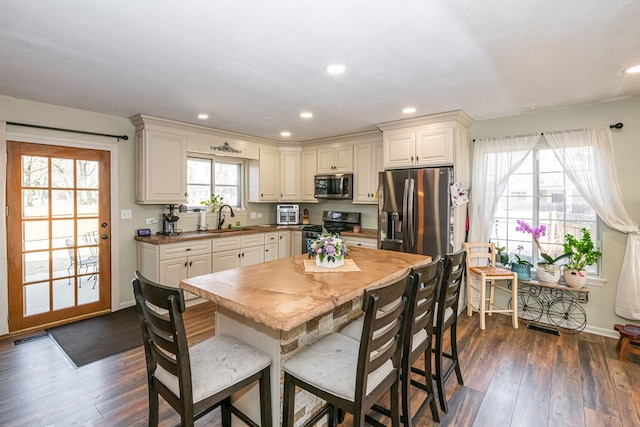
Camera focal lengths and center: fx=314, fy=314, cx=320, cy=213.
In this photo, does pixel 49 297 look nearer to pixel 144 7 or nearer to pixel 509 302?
pixel 144 7

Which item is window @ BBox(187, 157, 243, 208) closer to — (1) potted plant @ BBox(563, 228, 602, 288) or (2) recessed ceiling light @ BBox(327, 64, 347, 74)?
(2) recessed ceiling light @ BBox(327, 64, 347, 74)

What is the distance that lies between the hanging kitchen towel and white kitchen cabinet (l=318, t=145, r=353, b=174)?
1.71 metres

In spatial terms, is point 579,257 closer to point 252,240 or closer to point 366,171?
point 366,171

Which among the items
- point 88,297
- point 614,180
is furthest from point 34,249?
point 614,180

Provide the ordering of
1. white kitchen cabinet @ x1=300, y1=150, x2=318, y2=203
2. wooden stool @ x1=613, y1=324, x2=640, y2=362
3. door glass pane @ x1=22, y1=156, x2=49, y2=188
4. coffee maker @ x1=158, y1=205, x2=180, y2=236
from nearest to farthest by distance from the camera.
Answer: wooden stool @ x1=613, y1=324, x2=640, y2=362, door glass pane @ x1=22, y1=156, x2=49, y2=188, coffee maker @ x1=158, y1=205, x2=180, y2=236, white kitchen cabinet @ x1=300, y1=150, x2=318, y2=203

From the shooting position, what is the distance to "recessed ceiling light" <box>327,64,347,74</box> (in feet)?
7.78

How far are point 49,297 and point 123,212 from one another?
119 centimetres

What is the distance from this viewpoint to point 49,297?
138 inches

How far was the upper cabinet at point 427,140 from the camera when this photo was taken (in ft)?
11.9

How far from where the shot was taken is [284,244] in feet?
17.4

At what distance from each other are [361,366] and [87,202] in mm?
3890

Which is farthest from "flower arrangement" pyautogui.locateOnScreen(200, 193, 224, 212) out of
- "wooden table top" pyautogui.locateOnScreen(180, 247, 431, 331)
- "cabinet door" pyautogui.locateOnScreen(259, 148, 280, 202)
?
"wooden table top" pyautogui.locateOnScreen(180, 247, 431, 331)

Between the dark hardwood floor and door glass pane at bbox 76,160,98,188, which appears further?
door glass pane at bbox 76,160,98,188

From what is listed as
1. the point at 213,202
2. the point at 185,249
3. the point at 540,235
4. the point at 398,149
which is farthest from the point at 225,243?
the point at 540,235
